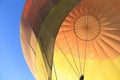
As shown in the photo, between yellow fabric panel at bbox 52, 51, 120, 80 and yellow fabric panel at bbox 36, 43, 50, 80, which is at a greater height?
yellow fabric panel at bbox 36, 43, 50, 80

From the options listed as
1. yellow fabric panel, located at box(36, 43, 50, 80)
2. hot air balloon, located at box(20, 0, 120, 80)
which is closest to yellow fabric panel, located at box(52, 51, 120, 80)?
hot air balloon, located at box(20, 0, 120, 80)

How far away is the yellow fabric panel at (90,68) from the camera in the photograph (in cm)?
834

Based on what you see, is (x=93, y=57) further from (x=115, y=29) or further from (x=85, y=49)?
(x=115, y=29)

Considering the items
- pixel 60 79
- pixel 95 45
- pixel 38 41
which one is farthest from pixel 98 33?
pixel 38 41

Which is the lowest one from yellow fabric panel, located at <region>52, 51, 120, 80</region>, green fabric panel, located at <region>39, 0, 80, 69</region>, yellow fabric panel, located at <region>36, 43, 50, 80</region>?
yellow fabric panel, located at <region>52, 51, 120, 80</region>

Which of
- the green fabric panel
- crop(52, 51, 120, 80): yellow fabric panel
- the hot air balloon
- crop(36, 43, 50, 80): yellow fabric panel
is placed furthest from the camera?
crop(52, 51, 120, 80): yellow fabric panel

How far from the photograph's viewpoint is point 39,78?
6.97 metres

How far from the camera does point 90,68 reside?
868 centimetres

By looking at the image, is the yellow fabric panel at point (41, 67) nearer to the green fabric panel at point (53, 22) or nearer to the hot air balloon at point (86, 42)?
the green fabric panel at point (53, 22)

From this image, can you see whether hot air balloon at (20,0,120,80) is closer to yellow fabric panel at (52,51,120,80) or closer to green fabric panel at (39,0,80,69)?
yellow fabric panel at (52,51,120,80)

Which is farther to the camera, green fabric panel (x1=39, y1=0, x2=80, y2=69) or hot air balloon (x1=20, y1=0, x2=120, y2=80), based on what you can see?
hot air balloon (x1=20, y1=0, x2=120, y2=80)

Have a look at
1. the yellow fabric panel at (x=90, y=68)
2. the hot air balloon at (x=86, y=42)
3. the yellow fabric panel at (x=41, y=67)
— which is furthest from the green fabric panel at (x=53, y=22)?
the yellow fabric panel at (x=90, y=68)

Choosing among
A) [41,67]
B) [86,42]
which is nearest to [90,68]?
[86,42]

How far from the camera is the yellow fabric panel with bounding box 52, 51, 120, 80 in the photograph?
8.34 meters
